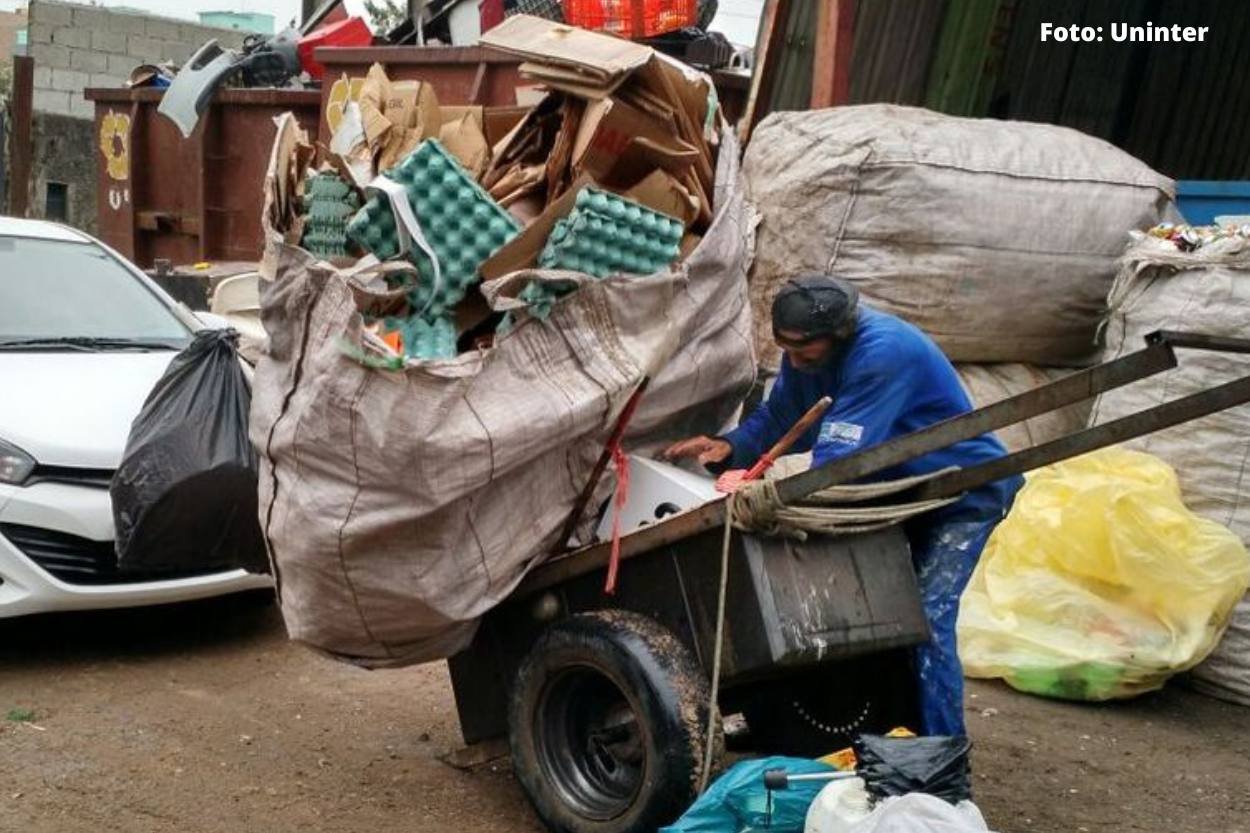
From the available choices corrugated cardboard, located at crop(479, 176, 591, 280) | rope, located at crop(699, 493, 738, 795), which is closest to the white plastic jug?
rope, located at crop(699, 493, 738, 795)

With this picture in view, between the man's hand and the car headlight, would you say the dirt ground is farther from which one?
the man's hand

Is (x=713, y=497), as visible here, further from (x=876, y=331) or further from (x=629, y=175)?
(x=629, y=175)

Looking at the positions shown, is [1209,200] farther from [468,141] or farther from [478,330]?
[478,330]

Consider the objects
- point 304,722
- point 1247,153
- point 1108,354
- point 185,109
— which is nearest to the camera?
point 304,722

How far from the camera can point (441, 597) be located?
165 inches

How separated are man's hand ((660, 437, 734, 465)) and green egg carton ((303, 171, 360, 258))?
107cm

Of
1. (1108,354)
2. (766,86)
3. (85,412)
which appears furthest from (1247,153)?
(85,412)

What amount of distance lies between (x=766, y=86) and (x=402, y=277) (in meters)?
4.68

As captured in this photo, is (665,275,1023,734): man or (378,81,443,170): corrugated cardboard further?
(378,81,443,170): corrugated cardboard

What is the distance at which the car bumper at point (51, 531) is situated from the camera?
18.4 ft

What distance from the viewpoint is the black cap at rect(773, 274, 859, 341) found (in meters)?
4.34

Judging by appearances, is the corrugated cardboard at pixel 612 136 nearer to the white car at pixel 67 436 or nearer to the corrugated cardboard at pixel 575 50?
the corrugated cardboard at pixel 575 50

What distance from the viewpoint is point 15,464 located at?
5.65m

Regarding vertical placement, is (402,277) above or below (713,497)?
above
